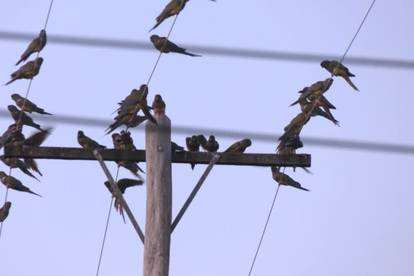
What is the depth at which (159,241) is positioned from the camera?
10641mm

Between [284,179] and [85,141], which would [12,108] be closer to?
[85,141]

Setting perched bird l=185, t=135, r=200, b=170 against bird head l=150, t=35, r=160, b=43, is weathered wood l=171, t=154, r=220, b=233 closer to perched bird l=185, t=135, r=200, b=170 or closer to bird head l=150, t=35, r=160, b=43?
perched bird l=185, t=135, r=200, b=170

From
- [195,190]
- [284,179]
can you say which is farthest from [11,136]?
[284,179]

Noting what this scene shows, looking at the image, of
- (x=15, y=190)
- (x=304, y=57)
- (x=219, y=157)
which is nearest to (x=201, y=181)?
(x=219, y=157)

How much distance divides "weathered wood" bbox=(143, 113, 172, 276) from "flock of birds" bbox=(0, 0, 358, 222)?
0.61 feet

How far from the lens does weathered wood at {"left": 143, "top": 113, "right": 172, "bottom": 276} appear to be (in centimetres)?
1059

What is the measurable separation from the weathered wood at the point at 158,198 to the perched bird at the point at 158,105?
0.41 metres

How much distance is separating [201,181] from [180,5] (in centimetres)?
198

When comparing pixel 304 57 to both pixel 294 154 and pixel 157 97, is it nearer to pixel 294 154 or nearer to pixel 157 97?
pixel 294 154

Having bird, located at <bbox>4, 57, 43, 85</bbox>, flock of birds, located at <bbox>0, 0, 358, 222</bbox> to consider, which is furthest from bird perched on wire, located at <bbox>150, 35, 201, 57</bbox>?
bird, located at <bbox>4, 57, 43, 85</bbox>

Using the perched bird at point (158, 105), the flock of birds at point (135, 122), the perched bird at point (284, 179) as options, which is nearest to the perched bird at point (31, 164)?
the flock of birds at point (135, 122)

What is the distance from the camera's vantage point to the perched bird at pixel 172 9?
12.2m

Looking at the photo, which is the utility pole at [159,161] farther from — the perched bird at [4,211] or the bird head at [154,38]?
the bird head at [154,38]

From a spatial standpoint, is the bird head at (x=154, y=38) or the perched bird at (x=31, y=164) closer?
the perched bird at (x=31, y=164)
